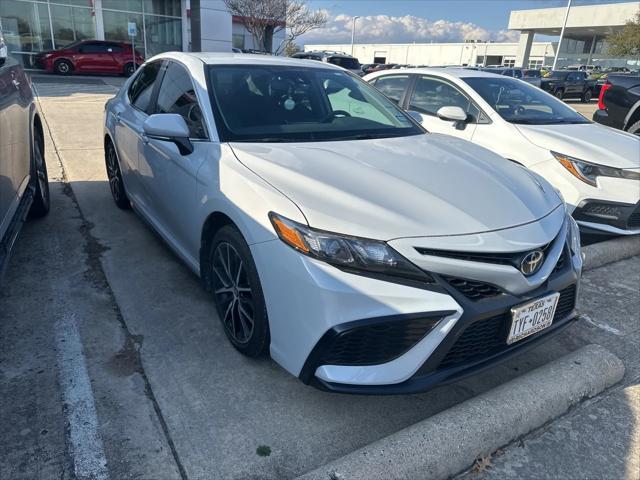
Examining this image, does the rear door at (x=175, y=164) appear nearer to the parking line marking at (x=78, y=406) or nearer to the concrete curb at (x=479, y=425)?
the parking line marking at (x=78, y=406)

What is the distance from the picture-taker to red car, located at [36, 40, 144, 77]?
2195 centimetres

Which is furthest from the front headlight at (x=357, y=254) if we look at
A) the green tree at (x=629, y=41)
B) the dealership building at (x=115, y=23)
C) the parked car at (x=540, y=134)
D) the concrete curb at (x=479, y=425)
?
the green tree at (x=629, y=41)

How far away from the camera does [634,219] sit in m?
4.37

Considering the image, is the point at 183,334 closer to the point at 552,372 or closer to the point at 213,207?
the point at 213,207

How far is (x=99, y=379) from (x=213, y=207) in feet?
3.46

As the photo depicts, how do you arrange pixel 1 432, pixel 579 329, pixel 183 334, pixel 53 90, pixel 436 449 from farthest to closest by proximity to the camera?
pixel 53 90, pixel 579 329, pixel 183 334, pixel 1 432, pixel 436 449

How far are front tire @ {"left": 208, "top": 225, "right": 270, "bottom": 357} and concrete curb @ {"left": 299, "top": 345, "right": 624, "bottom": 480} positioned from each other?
74 cm

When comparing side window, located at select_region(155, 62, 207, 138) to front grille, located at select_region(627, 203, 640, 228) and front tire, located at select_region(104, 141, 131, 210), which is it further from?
front grille, located at select_region(627, 203, 640, 228)

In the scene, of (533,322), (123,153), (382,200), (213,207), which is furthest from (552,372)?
(123,153)

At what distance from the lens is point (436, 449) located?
2016 millimetres

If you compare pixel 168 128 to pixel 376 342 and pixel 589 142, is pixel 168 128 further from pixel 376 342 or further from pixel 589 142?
pixel 589 142

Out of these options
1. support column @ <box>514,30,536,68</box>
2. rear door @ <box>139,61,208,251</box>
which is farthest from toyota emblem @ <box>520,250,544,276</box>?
support column @ <box>514,30,536,68</box>

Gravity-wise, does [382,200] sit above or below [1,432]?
above

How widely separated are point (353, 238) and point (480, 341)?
2.37 feet
